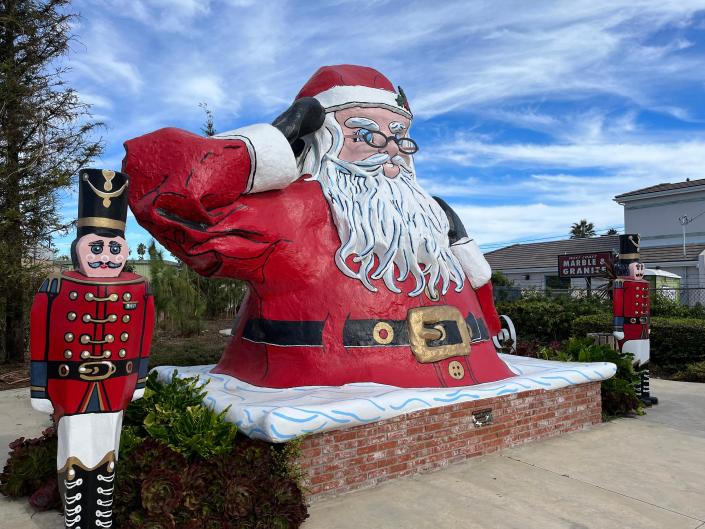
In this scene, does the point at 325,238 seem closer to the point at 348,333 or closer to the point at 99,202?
the point at 348,333

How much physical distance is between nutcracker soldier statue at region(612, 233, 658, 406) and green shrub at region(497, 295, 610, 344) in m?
6.38

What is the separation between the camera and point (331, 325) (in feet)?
17.1

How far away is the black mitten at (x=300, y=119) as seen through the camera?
17.5ft

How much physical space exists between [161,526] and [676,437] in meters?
5.62

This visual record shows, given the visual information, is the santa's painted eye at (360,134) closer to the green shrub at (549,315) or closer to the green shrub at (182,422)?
the green shrub at (182,422)

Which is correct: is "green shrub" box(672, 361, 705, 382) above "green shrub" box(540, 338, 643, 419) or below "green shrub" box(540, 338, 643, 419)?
below

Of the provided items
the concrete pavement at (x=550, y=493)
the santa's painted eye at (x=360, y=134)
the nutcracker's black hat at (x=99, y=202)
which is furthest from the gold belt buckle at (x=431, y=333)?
the nutcracker's black hat at (x=99, y=202)

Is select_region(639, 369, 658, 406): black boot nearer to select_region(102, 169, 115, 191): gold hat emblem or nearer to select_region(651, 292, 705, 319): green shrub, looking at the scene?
select_region(651, 292, 705, 319): green shrub

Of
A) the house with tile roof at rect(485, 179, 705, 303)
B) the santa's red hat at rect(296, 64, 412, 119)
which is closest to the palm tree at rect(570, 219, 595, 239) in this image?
the house with tile roof at rect(485, 179, 705, 303)

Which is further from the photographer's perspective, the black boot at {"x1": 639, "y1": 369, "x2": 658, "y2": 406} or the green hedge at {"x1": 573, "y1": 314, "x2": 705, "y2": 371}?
the green hedge at {"x1": 573, "y1": 314, "x2": 705, "y2": 371}

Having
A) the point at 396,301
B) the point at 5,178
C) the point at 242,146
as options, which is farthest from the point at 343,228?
the point at 5,178

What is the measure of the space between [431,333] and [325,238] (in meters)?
1.40

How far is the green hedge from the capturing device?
37.2ft

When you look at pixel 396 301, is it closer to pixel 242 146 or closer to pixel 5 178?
pixel 242 146
